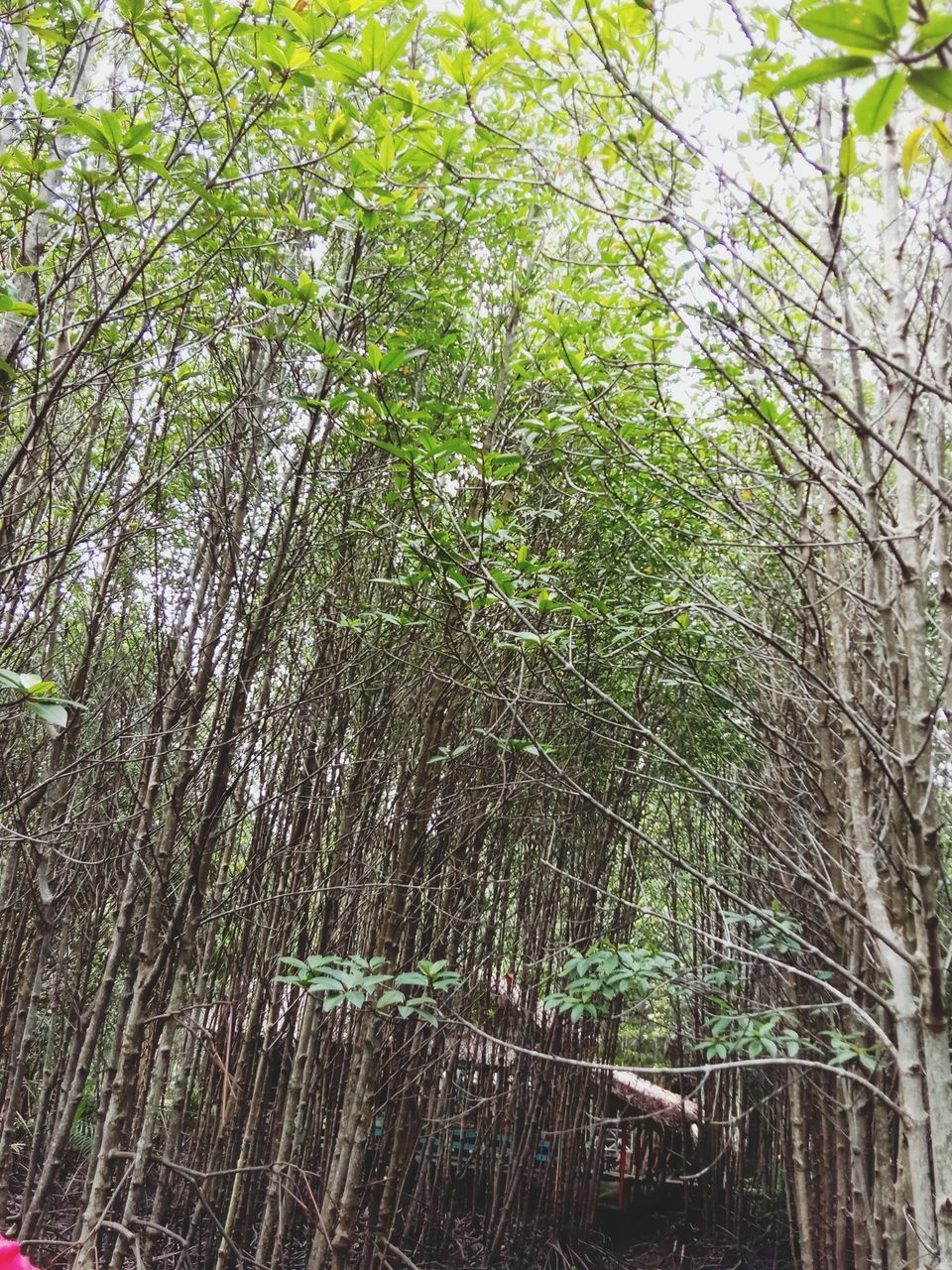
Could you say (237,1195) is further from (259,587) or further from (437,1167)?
(259,587)

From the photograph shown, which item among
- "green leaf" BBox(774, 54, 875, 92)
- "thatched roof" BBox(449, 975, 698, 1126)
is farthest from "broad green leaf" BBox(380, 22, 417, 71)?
"thatched roof" BBox(449, 975, 698, 1126)

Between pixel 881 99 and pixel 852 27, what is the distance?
0.05 meters

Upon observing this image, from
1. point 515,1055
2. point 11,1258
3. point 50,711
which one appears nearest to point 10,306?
point 50,711

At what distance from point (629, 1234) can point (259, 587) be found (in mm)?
6244

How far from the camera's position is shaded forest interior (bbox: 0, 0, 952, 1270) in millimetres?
1311

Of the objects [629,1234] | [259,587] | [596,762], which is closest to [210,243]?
[259,587]

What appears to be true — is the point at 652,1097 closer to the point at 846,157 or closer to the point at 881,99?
the point at 846,157

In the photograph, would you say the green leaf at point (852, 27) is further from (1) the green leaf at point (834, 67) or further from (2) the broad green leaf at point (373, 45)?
(2) the broad green leaf at point (373, 45)

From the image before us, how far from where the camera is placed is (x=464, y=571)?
85.7 inches

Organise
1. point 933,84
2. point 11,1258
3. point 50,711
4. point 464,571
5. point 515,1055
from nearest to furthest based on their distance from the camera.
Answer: point 933,84, point 50,711, point 11,1258, point 464,571, point 515,1055

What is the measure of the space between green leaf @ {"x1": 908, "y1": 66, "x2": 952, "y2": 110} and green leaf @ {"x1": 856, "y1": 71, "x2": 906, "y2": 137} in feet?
0.11

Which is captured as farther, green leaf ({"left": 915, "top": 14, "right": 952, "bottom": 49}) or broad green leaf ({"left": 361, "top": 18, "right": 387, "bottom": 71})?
broad green leaf ({"left": 361, "top": 18, "right": 387, "bottom": 71})

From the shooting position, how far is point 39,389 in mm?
1501

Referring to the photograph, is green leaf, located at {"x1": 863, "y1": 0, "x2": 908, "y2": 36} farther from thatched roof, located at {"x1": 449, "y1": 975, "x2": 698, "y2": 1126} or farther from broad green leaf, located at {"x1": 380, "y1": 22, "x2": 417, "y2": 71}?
thatched roof, located at {"x1": 449, "y1": 975, "x2": 698, "y2": 1126}
